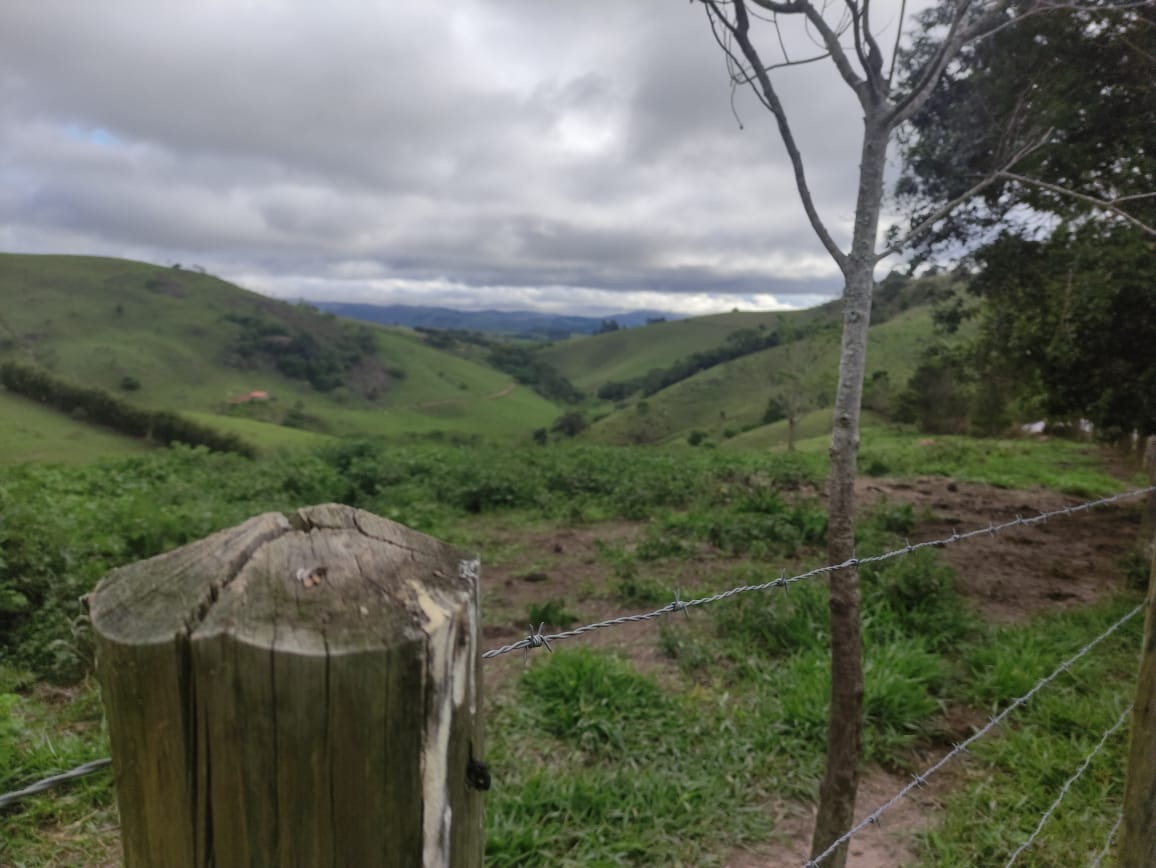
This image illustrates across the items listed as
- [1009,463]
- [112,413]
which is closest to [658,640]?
[1009,463]

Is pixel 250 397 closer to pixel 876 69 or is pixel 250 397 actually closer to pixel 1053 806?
pixel 876 69

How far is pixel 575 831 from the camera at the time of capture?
346 centimetres

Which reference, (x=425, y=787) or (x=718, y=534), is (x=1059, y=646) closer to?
(x=718, y=534)

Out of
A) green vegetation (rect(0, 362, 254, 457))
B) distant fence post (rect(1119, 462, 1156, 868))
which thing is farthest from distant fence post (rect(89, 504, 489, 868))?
green vegetation (rect(0, 362, 254, 457))

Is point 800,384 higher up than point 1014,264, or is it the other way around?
point 1014,264

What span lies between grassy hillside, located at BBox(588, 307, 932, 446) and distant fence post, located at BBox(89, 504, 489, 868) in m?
23.2

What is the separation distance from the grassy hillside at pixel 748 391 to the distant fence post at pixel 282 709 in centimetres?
2316

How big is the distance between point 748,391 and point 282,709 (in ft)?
260

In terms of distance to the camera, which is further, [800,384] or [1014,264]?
[800,384]

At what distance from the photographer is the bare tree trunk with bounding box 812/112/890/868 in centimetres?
258

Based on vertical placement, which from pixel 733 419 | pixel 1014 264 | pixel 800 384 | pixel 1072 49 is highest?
pixel 1072 49

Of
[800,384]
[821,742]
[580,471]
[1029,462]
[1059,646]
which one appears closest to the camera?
[821,742]

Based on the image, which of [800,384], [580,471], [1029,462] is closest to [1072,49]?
[580,471]

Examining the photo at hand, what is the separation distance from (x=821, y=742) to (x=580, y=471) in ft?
29.3
